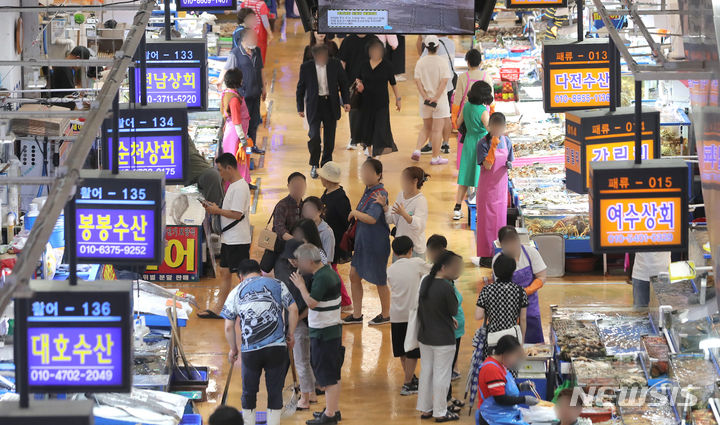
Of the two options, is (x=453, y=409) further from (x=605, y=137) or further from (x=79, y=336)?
(x=79, y=336)

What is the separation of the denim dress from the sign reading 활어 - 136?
3174mm

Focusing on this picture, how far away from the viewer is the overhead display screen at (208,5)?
12.6 m

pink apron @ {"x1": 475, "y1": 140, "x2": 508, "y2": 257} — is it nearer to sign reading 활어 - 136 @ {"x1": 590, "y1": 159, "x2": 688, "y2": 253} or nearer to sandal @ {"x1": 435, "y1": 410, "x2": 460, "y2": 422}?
sandal @ {"x1": 435, "y1": 410, "x2": 460, "y2": 422}

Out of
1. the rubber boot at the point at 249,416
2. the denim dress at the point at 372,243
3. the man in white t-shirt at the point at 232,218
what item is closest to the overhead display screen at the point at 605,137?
Answer: the denim dress at the point at 372,243

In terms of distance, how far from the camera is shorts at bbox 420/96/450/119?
616 inches

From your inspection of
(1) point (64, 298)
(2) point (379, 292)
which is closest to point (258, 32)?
(2) point (379, 292)

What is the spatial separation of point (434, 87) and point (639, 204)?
768 cm

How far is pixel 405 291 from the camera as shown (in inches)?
385

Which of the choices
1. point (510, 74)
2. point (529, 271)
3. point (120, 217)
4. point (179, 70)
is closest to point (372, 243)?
point (529, 271)

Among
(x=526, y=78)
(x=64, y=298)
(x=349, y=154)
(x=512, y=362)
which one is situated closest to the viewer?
(x=64, y=298)

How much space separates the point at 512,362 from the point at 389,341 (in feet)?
9.10

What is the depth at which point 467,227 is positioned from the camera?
14.0 m

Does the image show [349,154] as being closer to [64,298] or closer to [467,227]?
[467,227]

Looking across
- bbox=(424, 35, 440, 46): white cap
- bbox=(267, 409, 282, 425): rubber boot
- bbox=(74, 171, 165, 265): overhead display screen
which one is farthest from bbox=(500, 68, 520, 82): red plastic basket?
bbox=(74, 171, 165, 265): overhead display screen
